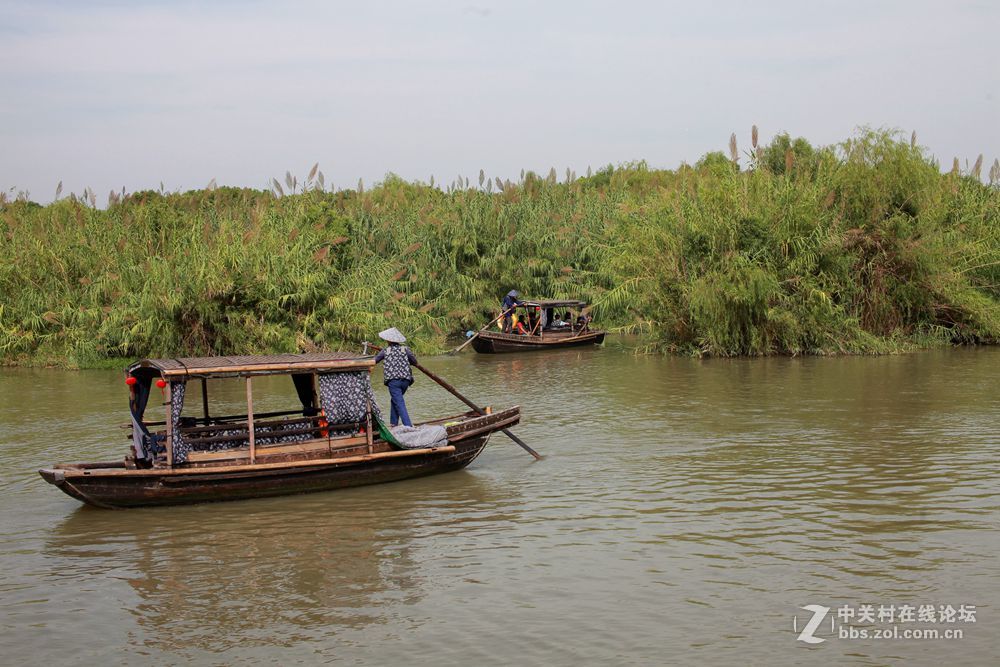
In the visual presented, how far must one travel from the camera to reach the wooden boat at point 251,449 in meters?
10.9

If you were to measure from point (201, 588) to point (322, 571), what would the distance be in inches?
39.1

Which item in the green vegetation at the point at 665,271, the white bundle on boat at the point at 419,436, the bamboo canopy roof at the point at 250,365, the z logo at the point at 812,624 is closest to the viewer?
the z logo at the point at 812,624

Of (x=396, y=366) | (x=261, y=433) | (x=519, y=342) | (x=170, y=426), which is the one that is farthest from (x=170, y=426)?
(x=519, y=342)

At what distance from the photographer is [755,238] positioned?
24516 mm

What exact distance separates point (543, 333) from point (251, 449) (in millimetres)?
17631

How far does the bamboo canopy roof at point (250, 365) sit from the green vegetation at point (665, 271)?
39.4ft

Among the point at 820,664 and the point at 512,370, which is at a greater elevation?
the point at 512,370

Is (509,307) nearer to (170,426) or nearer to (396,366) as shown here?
(396,366)

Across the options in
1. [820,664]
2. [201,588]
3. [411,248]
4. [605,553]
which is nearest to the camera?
[820,664]

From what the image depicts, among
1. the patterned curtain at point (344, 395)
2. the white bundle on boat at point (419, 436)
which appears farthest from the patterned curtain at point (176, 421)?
the white bundle on boat at point (419, 436)

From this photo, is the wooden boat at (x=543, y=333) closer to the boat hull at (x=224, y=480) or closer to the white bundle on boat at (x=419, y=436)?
the white bundle on boat at (x=419, y=436)

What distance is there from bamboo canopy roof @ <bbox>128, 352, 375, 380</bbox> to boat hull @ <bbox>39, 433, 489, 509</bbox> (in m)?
1.01

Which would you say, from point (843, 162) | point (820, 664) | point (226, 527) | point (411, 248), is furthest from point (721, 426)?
point (411, 248)

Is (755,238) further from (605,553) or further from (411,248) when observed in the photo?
(605,553)
